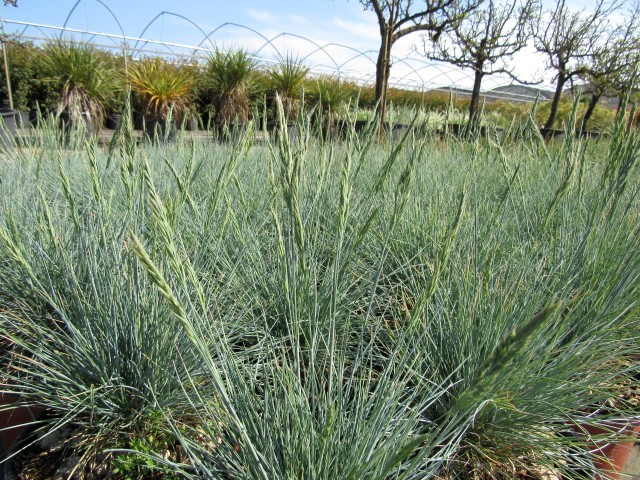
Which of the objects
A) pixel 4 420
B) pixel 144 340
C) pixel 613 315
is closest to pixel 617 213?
pixel 613 315

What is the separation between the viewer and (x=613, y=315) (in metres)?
1.32

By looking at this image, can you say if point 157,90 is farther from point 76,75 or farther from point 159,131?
point 76,75

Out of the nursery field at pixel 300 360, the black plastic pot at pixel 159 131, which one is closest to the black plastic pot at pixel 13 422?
the nursery field at pixel 300 360

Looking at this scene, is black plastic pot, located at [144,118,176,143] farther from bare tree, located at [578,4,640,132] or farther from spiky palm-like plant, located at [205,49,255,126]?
bare tree, located at [578,4,640,132]

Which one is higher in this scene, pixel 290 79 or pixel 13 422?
pixel 290 79

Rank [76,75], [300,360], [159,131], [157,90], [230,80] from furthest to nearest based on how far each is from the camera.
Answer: [230,80] < [157,90] < [76,75] < [159,131] < [300,360]

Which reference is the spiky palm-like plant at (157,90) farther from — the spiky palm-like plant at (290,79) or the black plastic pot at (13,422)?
the black plastic pot at (13,422)

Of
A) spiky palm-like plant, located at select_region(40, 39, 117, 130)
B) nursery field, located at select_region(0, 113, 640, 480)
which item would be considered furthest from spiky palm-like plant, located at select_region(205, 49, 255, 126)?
nursery field, located at select_region(0, 113, 640, 480)

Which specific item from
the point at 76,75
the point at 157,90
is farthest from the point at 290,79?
the point at 76,75

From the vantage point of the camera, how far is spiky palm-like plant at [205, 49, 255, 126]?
7.19 meters

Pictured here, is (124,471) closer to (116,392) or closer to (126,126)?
(116,392)

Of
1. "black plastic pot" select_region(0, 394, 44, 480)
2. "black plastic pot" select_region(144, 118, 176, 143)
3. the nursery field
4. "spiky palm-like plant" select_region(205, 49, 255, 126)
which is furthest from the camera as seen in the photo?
"spiky palm-like plant" select_region(205, 49, 255, 126)

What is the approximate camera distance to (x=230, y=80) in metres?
7.25

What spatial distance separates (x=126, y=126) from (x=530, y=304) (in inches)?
45.0
